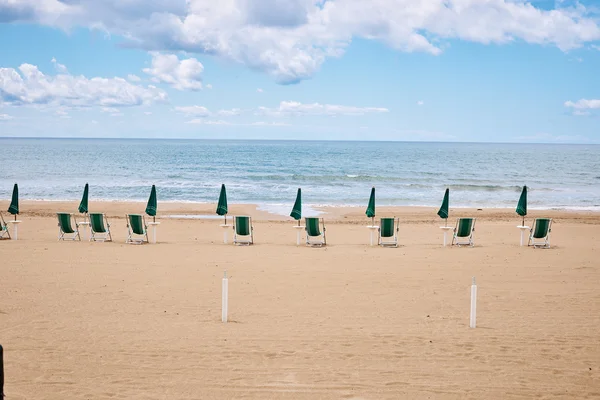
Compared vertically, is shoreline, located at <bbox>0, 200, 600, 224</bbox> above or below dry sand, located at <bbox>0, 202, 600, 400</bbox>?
below

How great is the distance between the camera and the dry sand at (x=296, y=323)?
5805 mm

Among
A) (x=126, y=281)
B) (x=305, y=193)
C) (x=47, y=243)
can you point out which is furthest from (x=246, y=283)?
(x=305, y=193)

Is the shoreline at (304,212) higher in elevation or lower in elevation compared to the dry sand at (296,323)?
lower

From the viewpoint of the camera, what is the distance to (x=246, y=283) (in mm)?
10211

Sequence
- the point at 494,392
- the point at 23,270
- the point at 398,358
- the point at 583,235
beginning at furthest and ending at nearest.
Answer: the point at 583,235 → the point at 23,270 → the point at 398,358 → the point at 494,392

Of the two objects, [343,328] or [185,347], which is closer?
[185,347]

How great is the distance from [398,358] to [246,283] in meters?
4.25

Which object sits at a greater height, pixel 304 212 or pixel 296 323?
pixel 296 323

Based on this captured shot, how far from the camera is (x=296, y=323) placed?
780 centimetres

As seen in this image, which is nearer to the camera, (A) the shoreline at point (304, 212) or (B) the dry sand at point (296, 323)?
(B) the dry sand at point (296, 323)

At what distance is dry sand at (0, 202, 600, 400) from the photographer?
19.0ft

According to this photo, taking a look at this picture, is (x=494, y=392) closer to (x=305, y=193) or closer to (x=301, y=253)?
(x=301, y=253)

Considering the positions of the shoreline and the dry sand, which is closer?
the dry sand

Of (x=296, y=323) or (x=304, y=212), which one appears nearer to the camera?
(x=296, y=323)
